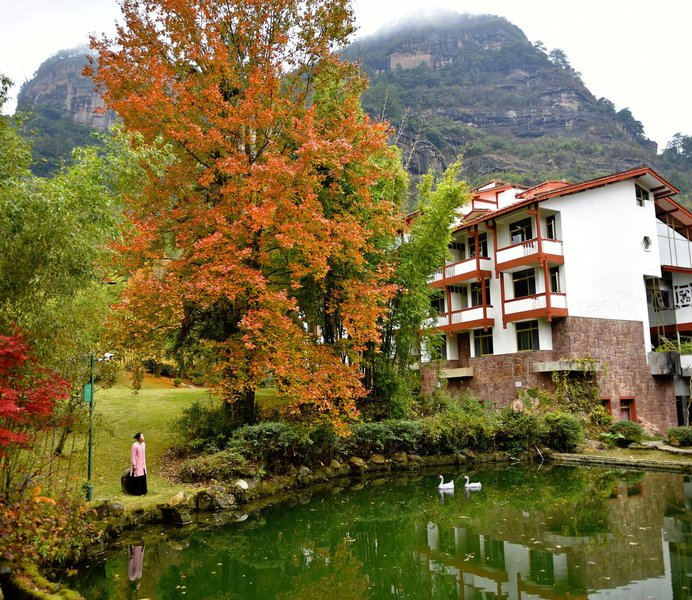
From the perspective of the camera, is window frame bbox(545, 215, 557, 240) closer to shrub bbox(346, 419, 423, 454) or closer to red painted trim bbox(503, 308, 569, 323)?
red painted trim bbox(503, 308, 569, 323)

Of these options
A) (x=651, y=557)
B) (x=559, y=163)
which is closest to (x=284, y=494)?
(x=651, y=557)

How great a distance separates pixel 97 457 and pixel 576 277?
21.6 meters

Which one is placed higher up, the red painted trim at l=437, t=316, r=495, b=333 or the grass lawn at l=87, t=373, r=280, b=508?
the red painted trim at l=437, t=316, r=495, b=333

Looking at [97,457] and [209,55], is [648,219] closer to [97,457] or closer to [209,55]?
[209,55]

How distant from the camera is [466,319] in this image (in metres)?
30.0

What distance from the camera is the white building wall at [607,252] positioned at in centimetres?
2711

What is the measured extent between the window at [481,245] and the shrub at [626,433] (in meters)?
10.8

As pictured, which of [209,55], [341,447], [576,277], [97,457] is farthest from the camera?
[576,277]

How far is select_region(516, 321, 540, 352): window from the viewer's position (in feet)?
89.4

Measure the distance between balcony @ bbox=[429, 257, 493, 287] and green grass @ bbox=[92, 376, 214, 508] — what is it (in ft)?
45.4

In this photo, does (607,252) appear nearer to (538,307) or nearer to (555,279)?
(555,279)

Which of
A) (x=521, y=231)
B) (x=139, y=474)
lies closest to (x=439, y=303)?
(x=521, y=231)

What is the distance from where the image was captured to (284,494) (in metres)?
15.7

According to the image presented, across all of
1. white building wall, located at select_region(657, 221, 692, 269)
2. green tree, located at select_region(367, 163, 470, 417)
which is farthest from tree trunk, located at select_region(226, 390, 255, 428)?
white building wall, located at select_region(657, 221, 692, 269)
